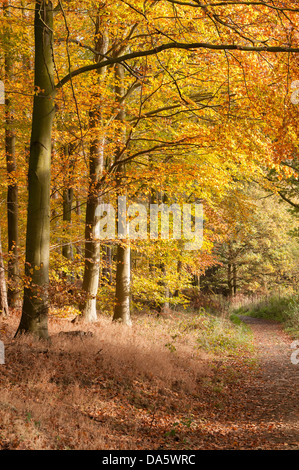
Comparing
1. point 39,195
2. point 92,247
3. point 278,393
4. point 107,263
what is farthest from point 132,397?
point 107,263

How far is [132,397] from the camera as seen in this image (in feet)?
24.4

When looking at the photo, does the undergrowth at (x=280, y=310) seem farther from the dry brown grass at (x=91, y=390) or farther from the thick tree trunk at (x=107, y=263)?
the dry brown grass at (x=91, y=390)

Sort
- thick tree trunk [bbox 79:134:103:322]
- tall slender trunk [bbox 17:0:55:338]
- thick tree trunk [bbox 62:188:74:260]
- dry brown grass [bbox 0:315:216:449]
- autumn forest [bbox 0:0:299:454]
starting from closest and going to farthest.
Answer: dry brown grass [bbox 0:315:216:449] → autumn forest [bbox 0:0:299:454] → tall slender trunk [bbox 17:0:55:338] → thick tree trunk [bbox 79:134:103:322] → thick tree trunk [bbox 62:188:74:260]

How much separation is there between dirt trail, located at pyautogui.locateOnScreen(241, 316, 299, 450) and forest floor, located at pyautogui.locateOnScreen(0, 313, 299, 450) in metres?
0.02

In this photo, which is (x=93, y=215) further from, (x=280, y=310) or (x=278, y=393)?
(x=280, y=310)

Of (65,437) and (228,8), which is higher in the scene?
(228,8)

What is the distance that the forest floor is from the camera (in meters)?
5.59

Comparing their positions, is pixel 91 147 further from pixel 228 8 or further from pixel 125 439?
pixel 125 439

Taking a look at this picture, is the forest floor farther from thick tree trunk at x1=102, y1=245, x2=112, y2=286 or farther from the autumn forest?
thick tree trunk at x1=102, y1=245, x2=112, y2=286

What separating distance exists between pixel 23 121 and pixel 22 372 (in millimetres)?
7906

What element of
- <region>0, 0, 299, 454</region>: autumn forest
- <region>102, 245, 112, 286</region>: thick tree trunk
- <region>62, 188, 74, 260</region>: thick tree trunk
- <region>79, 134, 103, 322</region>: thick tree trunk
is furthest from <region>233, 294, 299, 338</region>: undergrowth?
<region>62, 188, 74, 260</region>: thick tree trunk

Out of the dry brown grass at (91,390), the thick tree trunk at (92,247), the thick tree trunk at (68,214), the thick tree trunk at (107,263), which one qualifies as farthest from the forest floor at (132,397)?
the thick tree trunk at (68,214)
